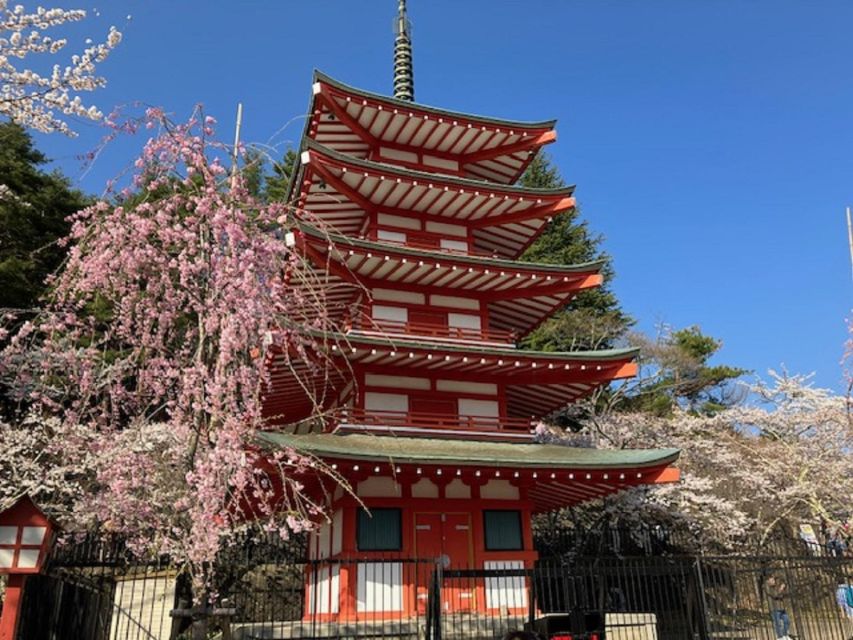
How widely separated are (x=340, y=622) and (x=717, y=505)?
16705 millimetres

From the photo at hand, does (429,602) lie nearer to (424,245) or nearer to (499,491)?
(499,491)

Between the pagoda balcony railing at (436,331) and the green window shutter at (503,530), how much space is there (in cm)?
492

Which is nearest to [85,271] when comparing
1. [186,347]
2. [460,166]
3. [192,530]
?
→ [186,347]

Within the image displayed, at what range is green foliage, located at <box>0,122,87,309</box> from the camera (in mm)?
25031

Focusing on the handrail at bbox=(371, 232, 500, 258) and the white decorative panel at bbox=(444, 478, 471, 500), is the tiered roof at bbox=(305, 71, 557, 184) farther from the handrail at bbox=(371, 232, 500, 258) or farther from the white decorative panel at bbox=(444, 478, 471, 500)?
the white decorative panel at bbox=(444, 478, 471, 500)

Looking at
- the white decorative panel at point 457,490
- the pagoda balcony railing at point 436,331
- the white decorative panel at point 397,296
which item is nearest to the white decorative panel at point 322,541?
the white decorative panel at point 457,490

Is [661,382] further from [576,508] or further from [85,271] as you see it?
[85,271]

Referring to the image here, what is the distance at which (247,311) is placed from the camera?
28.9 feet

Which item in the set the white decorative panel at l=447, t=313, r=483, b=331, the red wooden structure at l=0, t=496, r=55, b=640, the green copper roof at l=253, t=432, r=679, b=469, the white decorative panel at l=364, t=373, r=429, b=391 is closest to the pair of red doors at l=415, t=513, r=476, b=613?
the green copper roof at l=253, t=432, r=679, b=469

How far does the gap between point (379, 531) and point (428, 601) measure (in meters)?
4.35

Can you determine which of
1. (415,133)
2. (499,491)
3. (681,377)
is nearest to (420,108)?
(415,133)

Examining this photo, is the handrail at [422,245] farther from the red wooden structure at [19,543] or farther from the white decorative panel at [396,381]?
the red wooden structure at [19,543]

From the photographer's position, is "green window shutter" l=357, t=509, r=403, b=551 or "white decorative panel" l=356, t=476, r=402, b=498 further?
"white decorative panel" l=356, t=476, r=402, b=498

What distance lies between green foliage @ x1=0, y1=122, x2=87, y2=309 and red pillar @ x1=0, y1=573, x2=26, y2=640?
1833 cm
